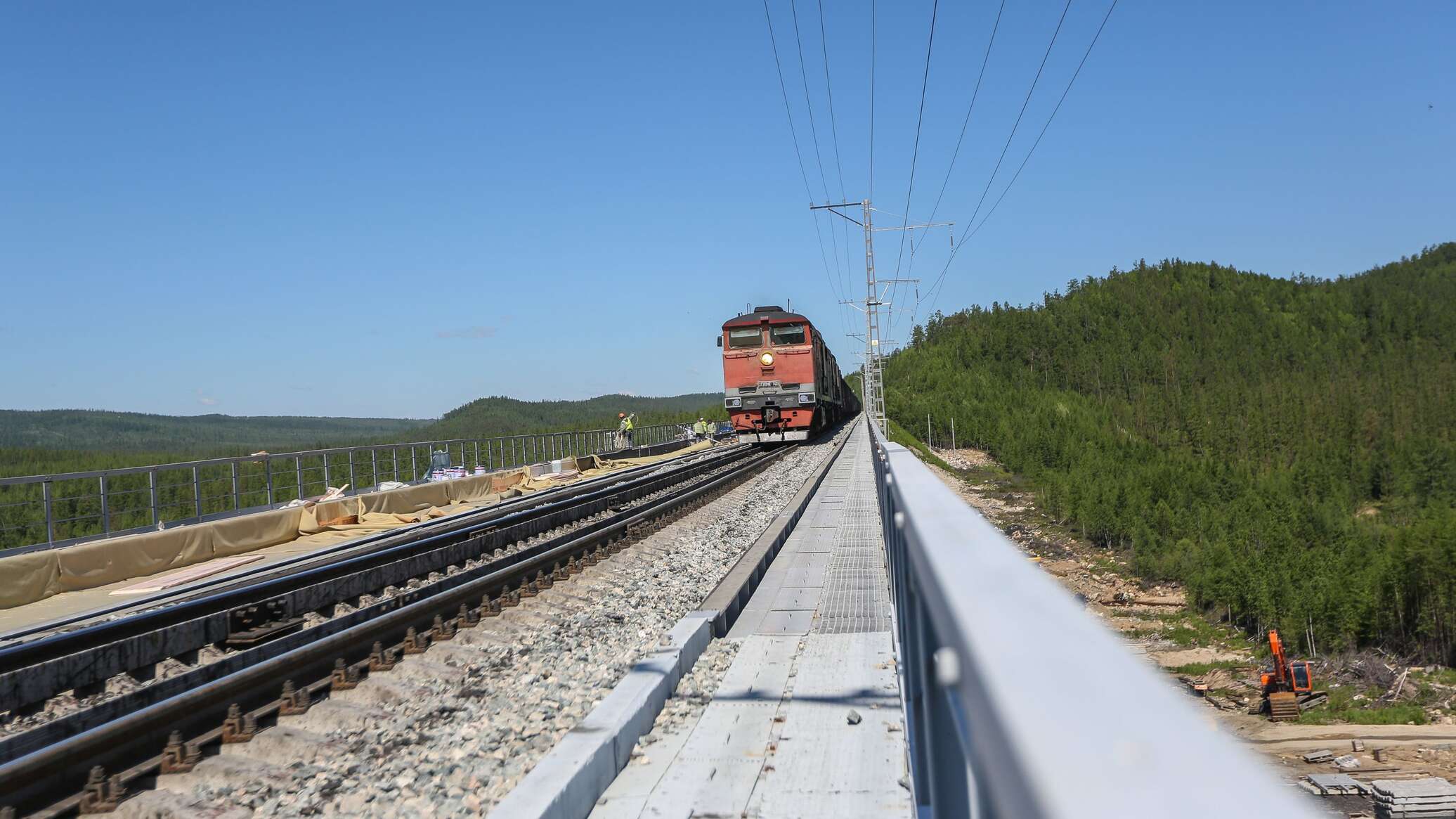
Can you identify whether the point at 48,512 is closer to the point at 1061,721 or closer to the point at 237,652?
the point at 237,652

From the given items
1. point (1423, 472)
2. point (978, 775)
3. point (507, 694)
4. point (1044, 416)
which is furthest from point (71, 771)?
point (1423, 472)

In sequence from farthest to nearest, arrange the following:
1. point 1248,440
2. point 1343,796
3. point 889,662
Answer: point 1248,440
point 1343,796
point 889,662

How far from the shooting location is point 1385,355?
192 metres

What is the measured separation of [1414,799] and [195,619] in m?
27.6

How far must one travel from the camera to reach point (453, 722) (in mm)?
6047

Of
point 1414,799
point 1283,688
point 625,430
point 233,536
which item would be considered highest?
point 625,430

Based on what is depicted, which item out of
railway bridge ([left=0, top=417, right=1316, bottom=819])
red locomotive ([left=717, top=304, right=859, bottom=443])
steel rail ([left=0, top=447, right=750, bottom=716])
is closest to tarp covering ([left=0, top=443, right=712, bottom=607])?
railway bridge ([left=0, top=417, right=1316, bottom=819])

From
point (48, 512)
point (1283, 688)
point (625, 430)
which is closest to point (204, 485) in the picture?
point (48, 512)

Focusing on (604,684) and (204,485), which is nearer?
(604,684)

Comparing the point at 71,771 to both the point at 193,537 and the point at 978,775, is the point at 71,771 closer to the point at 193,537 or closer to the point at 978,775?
the point at 978,775

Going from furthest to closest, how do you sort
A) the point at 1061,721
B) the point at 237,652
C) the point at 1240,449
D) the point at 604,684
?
the point at 1240,449, the point at 237,652, the point at 604,684, the point at 1061,721

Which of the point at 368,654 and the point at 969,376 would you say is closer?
the point at 368,654

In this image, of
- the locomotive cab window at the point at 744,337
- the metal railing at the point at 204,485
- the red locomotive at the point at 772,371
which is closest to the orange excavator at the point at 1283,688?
the red locomotive at the point at 772,371

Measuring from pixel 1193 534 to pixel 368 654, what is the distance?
85131 millimetres
